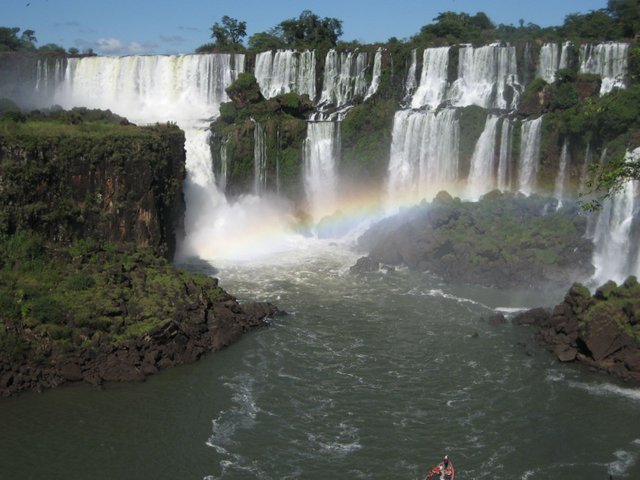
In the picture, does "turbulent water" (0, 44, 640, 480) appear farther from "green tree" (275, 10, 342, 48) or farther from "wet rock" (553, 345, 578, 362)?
"green tree" (275, 10, 342, 48)

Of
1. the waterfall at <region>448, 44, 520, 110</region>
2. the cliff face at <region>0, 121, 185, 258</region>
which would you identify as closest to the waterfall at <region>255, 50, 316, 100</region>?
the waterfall at <region>448, 44, 520, 110</region>

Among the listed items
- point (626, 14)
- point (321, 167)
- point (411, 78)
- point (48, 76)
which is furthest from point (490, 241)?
point (48, 76)

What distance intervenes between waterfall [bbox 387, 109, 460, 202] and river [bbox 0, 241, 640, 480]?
570 inches

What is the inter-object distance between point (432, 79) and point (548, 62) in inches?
254

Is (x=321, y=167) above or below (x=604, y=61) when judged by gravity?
below

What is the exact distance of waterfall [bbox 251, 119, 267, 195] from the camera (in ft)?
136

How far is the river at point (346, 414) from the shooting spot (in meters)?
18.0

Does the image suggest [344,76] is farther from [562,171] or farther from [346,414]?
[346,414]

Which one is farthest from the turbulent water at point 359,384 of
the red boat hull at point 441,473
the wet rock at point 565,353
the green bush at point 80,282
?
the green bush at point 80,282

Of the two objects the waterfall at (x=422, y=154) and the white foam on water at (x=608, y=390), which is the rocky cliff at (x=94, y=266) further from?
the waterfall at (x=422, y=154)

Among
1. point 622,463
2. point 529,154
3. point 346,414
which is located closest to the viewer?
point 622,463

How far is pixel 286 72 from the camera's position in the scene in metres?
47.9

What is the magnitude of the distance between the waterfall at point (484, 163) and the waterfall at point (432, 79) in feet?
17.5

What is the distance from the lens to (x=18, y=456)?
18188 millimetres
